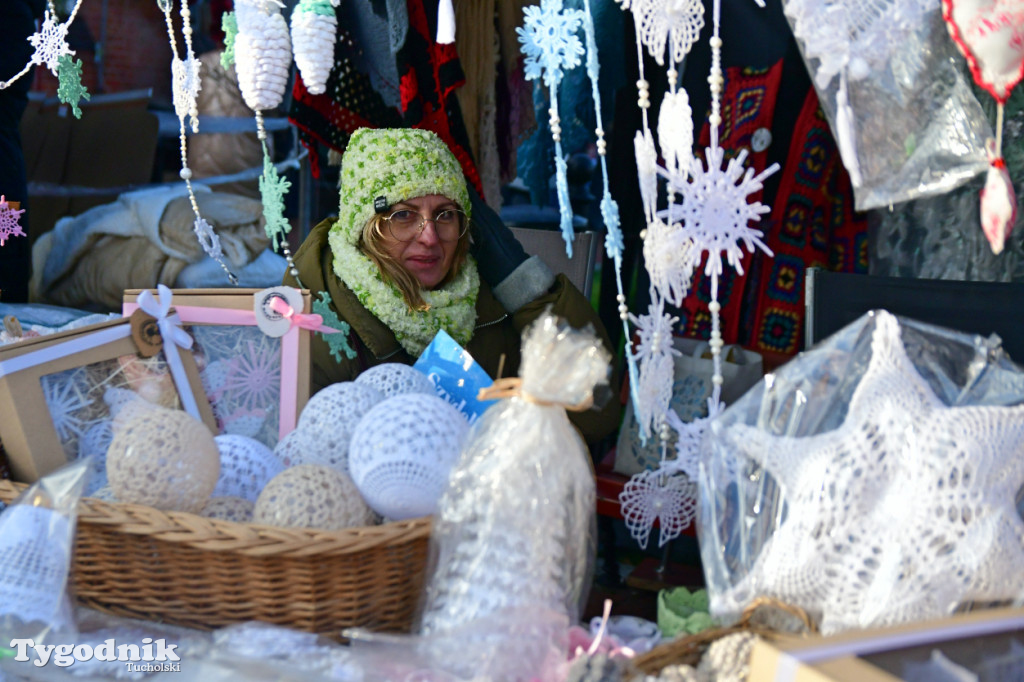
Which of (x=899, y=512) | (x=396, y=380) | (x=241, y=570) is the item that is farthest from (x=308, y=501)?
(x=899, y=512)

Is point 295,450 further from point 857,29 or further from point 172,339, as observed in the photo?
point 857,29

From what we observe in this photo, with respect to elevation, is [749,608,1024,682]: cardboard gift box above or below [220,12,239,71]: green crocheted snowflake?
below

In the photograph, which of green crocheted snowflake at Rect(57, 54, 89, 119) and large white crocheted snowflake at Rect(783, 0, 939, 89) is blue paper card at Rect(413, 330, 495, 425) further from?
green crocheted snowflake at Rect(57, 54, 89, 119)

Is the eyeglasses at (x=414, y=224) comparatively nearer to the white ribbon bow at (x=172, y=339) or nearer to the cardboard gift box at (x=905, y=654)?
the white ribbon bow at (x=172, y=339)

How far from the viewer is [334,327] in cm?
189

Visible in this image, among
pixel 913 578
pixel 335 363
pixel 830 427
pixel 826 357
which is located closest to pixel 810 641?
pixel 913 578

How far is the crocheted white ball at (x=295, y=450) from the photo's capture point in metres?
1.31

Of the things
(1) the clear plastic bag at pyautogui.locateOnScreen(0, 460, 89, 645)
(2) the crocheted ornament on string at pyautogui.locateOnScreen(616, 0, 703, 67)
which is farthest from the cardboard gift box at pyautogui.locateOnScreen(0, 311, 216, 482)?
(2) the crocheted ornament on string at pyautogui.locateOnScreen(616, 0, 703, 67)

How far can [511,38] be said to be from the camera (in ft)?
8.34

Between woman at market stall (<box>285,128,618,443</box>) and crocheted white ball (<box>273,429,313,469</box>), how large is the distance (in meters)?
0.54

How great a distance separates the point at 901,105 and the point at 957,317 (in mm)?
403

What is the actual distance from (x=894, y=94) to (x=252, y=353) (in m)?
1.24

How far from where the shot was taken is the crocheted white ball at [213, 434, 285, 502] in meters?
1.28

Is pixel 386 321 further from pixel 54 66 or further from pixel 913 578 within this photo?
pixel 913 578
